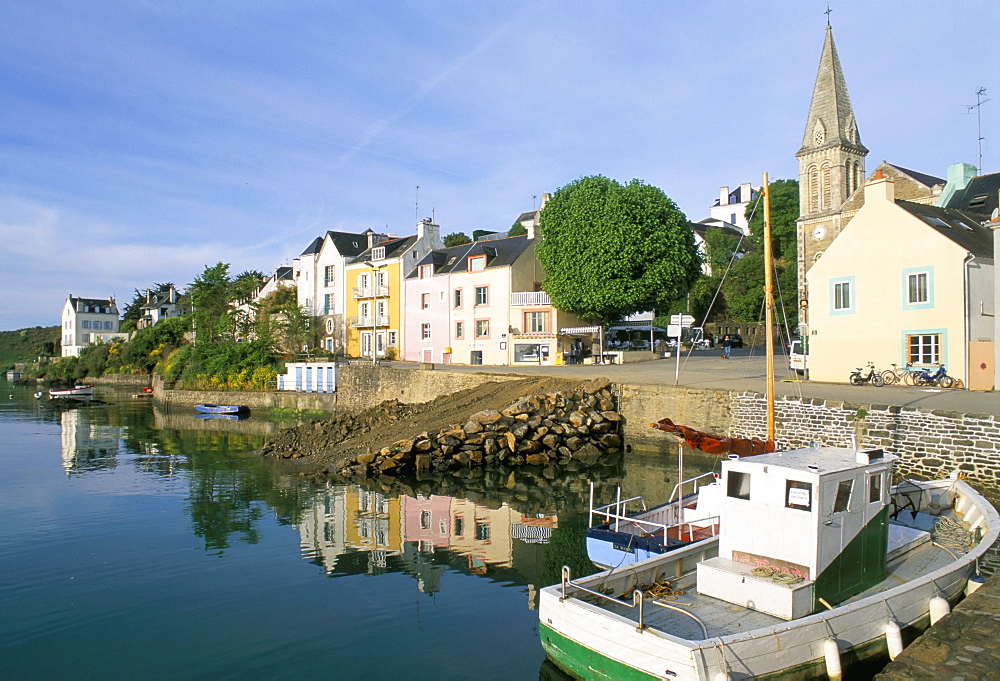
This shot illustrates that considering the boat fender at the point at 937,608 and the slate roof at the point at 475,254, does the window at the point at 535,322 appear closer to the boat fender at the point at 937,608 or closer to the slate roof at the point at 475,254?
the slate roof at the point at 475,254

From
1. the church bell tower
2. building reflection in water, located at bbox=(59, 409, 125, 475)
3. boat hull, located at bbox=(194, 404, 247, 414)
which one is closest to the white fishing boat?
building reflection in water, located at bbox=(59, 409, 125, 475)

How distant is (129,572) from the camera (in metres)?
13.9

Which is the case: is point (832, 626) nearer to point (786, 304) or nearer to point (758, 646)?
point (758, 646)

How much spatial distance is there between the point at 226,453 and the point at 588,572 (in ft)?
71.2

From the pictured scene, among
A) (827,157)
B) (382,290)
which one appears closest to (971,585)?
(382,290)

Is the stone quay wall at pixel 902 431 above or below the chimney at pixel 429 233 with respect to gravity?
below

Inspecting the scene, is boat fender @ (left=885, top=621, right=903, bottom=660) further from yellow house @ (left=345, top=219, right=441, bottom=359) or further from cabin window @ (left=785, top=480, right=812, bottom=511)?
yellow house @ (left=345, top=219, right=441, bottom=359)

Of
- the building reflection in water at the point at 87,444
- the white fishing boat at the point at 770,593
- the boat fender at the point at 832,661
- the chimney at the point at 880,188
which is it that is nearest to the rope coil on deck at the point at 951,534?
the white fishing boat at the point at 770,593

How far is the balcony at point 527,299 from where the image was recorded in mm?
44781

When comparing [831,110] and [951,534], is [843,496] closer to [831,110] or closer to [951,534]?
[951,534]

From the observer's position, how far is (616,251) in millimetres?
40406

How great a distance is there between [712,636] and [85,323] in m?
122

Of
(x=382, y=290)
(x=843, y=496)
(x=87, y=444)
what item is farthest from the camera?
(x=382, y=290)

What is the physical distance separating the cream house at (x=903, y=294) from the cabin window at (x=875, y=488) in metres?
17.7
